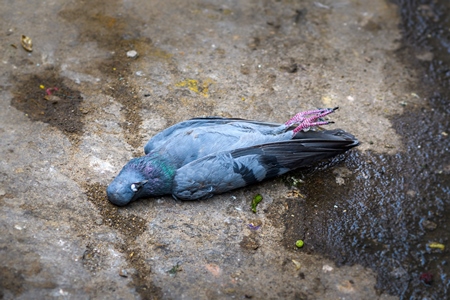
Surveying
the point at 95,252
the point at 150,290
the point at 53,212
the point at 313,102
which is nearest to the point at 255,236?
the point at 150,290

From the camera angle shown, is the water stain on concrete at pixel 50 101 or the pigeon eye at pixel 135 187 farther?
the water stain on concrete at pixel 50 101

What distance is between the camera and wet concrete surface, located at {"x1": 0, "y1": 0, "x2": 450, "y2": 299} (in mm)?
3760

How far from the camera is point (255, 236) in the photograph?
161 inches

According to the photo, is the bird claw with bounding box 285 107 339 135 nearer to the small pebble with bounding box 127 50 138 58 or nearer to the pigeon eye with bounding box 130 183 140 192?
the pigeon eye with bounding box 130 183 140 192

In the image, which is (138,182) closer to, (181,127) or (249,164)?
(181,127)

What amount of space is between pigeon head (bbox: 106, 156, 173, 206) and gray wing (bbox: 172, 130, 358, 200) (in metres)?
0.12

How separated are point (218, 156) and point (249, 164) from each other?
26cm

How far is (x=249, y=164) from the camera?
4.18 m

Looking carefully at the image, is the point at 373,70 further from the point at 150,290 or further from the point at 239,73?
the point at 150,290

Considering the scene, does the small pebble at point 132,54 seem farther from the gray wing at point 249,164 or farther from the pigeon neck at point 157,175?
the gray wing at point 249,164

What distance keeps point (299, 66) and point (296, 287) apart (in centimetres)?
280

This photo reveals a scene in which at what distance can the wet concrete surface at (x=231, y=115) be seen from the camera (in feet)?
12.3

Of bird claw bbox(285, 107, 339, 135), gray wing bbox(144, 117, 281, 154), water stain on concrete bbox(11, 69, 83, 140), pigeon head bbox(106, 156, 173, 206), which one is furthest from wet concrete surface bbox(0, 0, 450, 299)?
bird claw bbox(285, 107, 339, 135)

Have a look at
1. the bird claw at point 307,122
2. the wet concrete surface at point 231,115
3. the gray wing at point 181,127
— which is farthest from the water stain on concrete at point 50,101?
the bird claw at point 307,122
